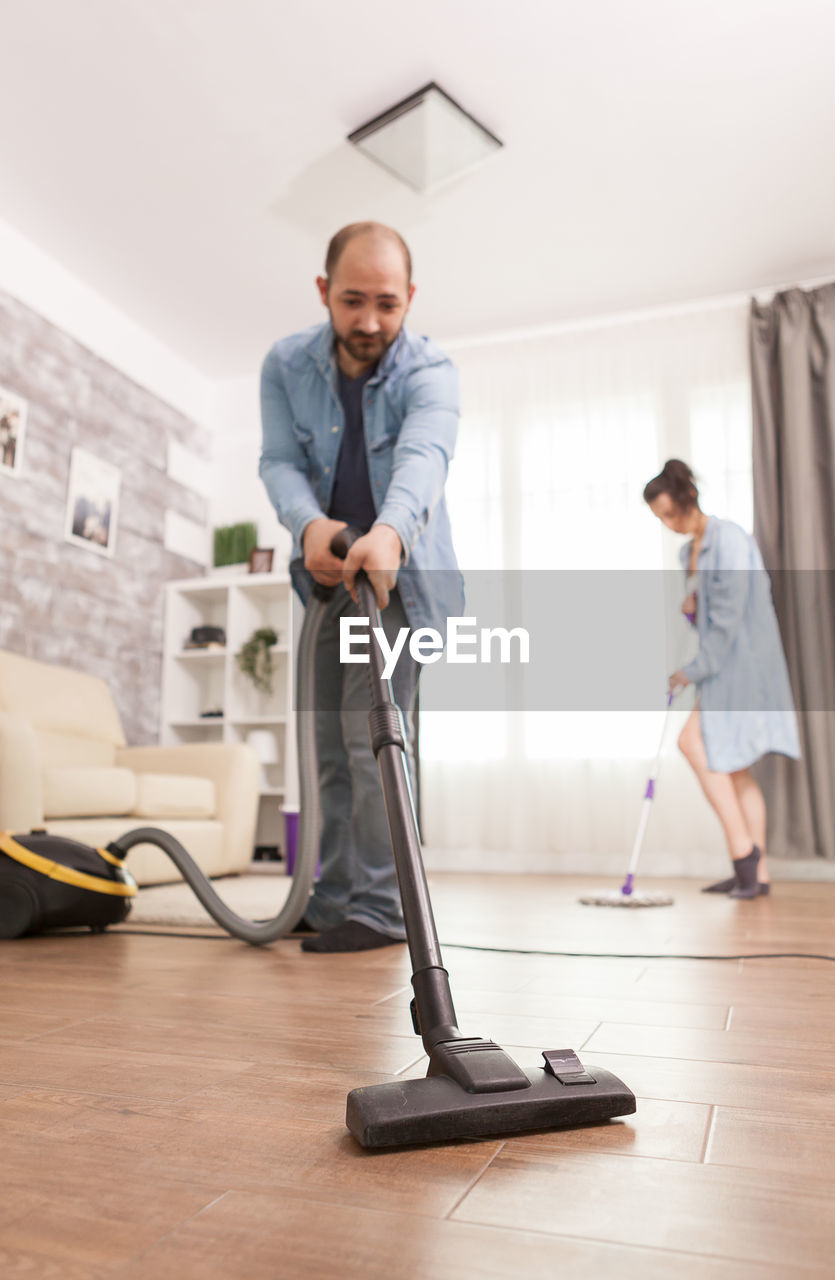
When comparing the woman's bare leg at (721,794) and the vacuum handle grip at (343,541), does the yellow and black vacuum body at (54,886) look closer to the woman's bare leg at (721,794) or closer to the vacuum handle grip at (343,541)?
the vacuum handle grip at (343,541)

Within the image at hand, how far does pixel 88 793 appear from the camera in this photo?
9.84ft

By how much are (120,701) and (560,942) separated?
9.98ft

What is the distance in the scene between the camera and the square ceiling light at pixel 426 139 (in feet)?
10.2

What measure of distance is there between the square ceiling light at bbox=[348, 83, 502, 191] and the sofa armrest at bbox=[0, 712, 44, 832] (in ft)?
7.46

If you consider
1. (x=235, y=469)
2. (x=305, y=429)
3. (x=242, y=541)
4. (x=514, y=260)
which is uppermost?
(x=514, y=260)

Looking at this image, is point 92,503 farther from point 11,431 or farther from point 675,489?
point 675,489

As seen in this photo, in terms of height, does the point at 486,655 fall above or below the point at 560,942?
above

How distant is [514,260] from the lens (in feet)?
13.5

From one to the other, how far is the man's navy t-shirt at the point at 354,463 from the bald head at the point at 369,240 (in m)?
0.23

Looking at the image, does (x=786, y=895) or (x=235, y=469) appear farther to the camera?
(x=235, y=469)

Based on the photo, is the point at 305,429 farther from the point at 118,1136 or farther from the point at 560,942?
the point at 118,1136

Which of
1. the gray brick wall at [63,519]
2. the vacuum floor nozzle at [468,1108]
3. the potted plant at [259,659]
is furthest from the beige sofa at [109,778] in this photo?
the vacuum floor nozzle at [468,1108]

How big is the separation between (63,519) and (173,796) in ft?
4.62

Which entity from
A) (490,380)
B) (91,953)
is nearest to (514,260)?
(490,380)
